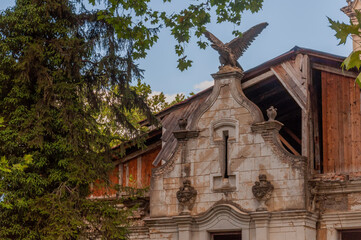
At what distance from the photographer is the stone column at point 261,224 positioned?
18297mm

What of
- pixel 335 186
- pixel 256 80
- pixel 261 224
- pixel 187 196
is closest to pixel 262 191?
pixel 261 224

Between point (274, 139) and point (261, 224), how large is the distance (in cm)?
241

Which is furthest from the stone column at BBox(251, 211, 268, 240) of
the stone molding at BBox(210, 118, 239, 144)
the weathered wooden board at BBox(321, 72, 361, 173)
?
the stone molding at BBox(210, 118, 239, 144)

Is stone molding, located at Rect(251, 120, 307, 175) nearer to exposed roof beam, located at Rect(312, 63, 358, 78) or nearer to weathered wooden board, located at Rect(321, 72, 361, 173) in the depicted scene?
weathered wooden board, located at Rect(321, 72, 361, 173)

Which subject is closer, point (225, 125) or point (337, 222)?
point (337, 222)

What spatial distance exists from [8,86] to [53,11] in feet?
8.69

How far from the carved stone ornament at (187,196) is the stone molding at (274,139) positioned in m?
2.52

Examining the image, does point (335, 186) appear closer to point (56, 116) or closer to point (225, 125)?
point (225, 125)

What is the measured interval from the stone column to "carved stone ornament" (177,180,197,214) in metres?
2.12


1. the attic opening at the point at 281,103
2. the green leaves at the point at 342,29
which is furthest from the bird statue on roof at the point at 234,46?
the green leaves at the point at 342,29

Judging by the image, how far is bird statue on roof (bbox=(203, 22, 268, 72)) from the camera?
66.7 feet

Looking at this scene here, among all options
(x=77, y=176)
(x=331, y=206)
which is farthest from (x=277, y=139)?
(x=77, y=176)

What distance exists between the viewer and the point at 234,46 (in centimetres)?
2061

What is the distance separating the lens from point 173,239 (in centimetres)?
1994
